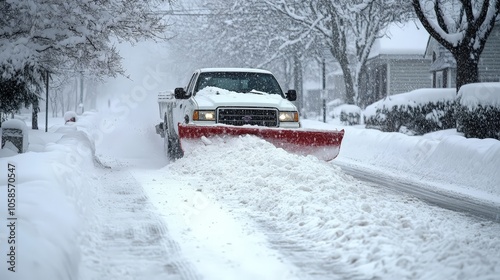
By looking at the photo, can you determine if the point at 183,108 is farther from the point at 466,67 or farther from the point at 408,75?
the point at 408,75

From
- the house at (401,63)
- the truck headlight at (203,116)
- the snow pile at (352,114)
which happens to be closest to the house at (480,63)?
the house at (401,63)

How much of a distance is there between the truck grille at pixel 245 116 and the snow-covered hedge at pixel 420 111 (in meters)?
9.92

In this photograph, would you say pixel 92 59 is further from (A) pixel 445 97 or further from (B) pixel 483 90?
(A) pixel 445 97

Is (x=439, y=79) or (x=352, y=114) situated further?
(x=439, y=79)

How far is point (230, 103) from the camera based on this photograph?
10820 millimetres

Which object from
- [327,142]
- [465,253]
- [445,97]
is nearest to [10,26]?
A: [327,142]

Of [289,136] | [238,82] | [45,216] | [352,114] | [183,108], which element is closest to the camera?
[45,216]

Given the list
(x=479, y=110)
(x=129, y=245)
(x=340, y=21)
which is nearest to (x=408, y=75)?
(x=340, y=21)

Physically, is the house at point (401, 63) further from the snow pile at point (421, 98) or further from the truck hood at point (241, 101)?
the truck hood at point (241, 101)

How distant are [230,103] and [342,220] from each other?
5421mm

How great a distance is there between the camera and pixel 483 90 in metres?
14.3

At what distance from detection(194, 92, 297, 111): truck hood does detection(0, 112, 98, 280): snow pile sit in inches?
141

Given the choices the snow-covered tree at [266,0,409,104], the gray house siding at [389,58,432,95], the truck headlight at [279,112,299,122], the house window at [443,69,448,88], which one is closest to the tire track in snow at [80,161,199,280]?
the truck headlight at [279,112,299,122]

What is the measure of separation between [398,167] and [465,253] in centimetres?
865
